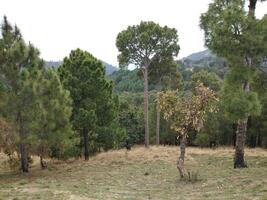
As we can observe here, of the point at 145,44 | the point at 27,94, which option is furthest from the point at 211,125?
the point at 27,94

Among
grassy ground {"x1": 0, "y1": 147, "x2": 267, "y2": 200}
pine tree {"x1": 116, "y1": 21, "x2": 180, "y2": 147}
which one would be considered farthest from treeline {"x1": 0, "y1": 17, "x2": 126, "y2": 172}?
pine tree {"x1": 116, "y1": 21, "x2": 180, "y2": 147}

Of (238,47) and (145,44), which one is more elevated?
(145,44)

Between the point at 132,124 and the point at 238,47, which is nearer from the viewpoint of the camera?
the point at 238,47

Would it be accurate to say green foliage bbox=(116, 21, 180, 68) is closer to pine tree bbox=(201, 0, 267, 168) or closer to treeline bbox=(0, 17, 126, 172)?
treeline bbox=(0, 17, 126, 172)

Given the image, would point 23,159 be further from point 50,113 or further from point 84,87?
point 84,87

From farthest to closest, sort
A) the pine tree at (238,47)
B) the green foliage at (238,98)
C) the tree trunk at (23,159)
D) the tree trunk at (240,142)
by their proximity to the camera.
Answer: the tree trunk at (23,159) → the tree trunk at (240,142) → the green foliage at (238,98) → the pine tree at (238,47)

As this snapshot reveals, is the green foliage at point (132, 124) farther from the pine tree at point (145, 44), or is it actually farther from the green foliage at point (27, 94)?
the green foliage at point (27, 94)

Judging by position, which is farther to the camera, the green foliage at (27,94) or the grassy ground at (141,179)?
the green foliage at (27,94)

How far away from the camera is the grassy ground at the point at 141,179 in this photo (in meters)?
15.8

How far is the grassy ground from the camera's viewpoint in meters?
15.8

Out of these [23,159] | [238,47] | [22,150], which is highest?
[238,47]

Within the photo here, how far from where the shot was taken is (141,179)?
21.4m

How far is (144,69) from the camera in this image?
40.1 m

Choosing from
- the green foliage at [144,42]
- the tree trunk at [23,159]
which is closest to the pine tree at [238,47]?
the tree trunk at [23,159]
